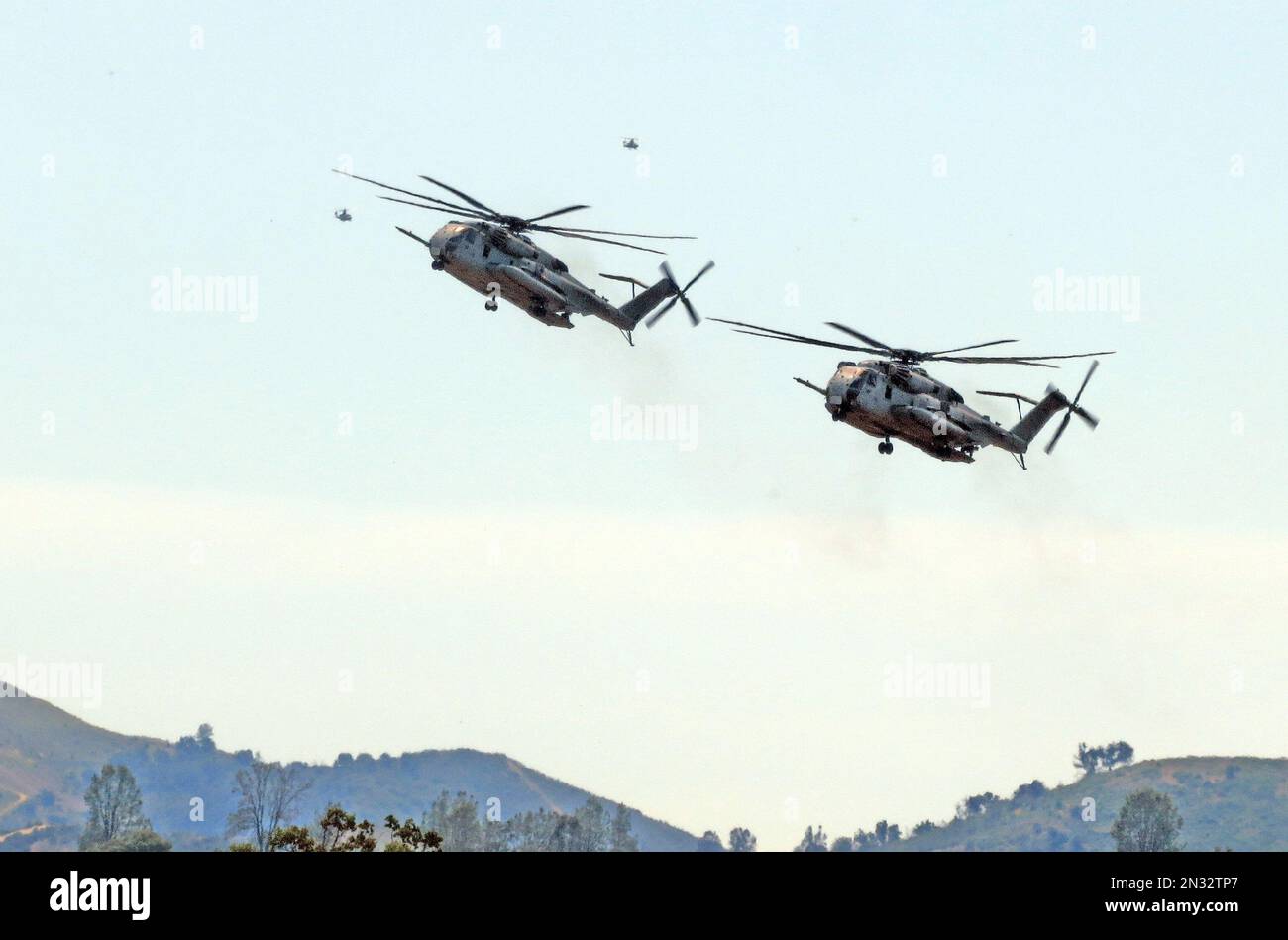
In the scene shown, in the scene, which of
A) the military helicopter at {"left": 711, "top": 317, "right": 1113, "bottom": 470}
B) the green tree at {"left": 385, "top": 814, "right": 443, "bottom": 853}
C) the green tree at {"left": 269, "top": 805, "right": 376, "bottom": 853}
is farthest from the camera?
the green tree at {"left": 385, "top": 814, "right": 443, "bottom": 853}

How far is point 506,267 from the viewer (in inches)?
4134

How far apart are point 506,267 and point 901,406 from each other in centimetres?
2084

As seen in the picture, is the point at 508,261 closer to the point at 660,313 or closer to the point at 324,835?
the point at 660,313

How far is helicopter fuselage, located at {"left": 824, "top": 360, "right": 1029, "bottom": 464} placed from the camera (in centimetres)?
10012

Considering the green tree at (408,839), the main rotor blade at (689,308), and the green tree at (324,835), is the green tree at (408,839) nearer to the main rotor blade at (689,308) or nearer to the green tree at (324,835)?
the green tree at (324,835)

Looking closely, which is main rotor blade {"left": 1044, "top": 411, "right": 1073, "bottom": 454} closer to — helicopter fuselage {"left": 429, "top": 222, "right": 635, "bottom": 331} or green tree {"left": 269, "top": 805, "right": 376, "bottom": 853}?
helicopter fuselage {"left": 429, "top": 222, "right": 635, "bottom": 331}

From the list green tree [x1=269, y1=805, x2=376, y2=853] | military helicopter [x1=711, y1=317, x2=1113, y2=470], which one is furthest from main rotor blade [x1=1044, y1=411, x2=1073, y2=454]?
green tree [x1=269, y1=805, x2=376, y2=853]

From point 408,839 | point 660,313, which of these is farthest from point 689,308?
point 408,839

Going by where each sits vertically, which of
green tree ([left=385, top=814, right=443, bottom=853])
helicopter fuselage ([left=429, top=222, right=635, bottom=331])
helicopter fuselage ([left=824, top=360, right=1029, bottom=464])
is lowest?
green tree ([left=385, top=814, right=443, bottom=853])

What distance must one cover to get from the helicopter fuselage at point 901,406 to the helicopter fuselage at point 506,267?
15133 millimetres

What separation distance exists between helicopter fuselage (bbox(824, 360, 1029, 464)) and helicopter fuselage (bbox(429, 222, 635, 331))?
15.1m

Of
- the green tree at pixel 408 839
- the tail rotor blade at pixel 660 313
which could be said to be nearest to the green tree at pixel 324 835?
the green tree at pixel 408 839
